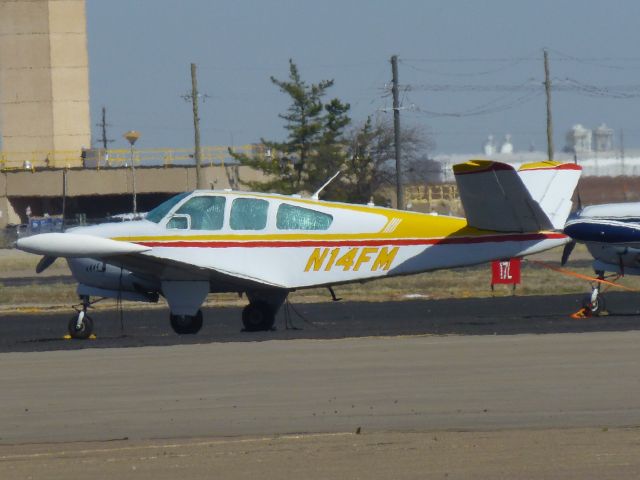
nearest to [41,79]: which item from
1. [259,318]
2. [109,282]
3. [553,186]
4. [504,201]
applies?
[109,282]

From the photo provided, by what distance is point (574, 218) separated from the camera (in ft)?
66.9

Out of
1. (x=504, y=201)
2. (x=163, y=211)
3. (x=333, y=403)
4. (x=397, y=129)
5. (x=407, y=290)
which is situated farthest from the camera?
(x=397, y=129)

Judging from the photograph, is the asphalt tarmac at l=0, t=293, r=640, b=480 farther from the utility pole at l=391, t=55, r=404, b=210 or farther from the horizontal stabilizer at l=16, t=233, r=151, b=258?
the utility pole at l=391, t=55, r=404, b=210

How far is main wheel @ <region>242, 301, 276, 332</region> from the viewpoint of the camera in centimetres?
1741

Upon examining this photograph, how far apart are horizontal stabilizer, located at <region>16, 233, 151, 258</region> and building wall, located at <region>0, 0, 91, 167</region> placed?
48959mm

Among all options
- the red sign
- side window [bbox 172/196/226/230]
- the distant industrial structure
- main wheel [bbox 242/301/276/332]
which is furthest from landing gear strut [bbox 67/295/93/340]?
the distant industrial structure

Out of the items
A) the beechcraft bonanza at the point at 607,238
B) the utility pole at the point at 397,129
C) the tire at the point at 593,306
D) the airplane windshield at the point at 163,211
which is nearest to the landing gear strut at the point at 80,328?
the airplane windshield at the point at 163,211

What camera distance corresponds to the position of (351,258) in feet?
54.5

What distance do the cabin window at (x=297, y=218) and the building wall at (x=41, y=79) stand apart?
160 ft

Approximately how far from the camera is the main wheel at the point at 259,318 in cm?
1741

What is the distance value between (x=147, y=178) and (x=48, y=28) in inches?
405

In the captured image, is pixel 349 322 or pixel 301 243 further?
pixel 349 322

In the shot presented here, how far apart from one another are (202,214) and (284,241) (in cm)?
116

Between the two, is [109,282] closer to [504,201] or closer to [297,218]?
[297,218]
